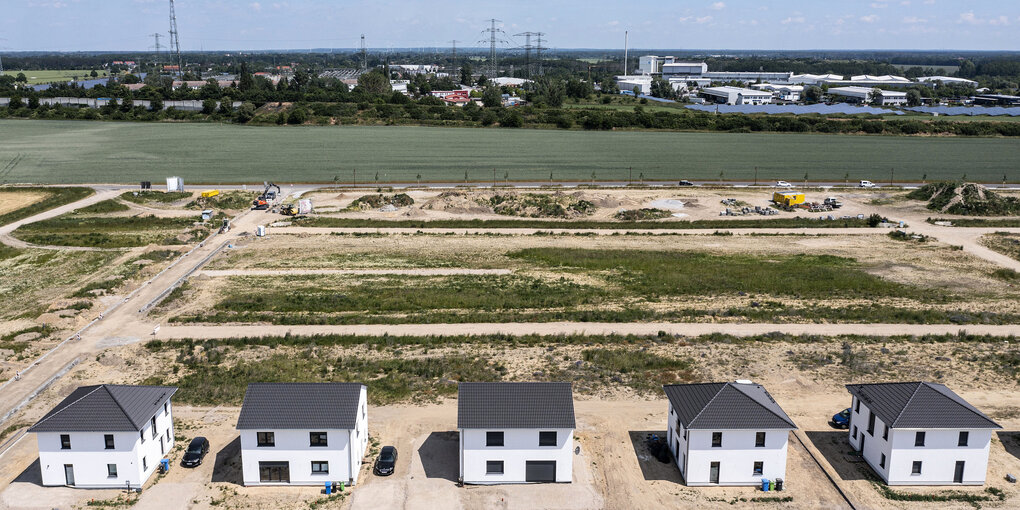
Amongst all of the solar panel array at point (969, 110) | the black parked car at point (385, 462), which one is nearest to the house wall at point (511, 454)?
the black parked car at point (385, 462)

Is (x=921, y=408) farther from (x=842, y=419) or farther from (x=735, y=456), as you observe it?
(x=735, y=456)

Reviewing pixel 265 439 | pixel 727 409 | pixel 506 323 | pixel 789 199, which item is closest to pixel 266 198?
pixel 506 323

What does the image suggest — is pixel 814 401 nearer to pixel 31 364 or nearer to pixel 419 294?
pixel 419 294

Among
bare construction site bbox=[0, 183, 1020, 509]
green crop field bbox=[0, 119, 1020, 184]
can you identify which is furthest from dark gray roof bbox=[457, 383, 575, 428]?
green crop field bbox=[0, 119, 1020, 184]

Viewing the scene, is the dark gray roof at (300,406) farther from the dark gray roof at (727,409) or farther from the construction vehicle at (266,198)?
the construction vehicle at (266,198)

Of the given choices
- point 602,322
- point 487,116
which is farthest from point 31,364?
point 487,116

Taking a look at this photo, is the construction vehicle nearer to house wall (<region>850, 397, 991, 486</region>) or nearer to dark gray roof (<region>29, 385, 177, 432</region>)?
dark gray roof (<region>29, 385, 177, 432</region>)
